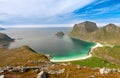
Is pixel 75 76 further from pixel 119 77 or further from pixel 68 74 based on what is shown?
pixel 119 77

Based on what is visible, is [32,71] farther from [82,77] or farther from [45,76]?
[82,77]

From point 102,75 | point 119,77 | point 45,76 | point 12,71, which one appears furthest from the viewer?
point 12,71

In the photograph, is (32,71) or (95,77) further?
(32,71)

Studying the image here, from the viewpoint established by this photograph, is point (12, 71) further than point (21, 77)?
Yes

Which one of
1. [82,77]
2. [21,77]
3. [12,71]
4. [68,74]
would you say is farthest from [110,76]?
[12,71]

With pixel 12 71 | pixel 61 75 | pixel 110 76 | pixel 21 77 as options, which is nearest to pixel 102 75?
pixel 110 76

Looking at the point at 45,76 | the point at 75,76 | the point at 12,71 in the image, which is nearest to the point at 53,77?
the point at 45,76

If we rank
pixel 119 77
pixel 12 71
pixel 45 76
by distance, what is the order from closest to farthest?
pixel 119 77 < pixel 45 76 < pixel 12 71

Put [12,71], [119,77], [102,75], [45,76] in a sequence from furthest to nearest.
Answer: [12,71], [45,76], [102,75], [119,77]

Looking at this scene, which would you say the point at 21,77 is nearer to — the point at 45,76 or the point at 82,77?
the point at 45,76
